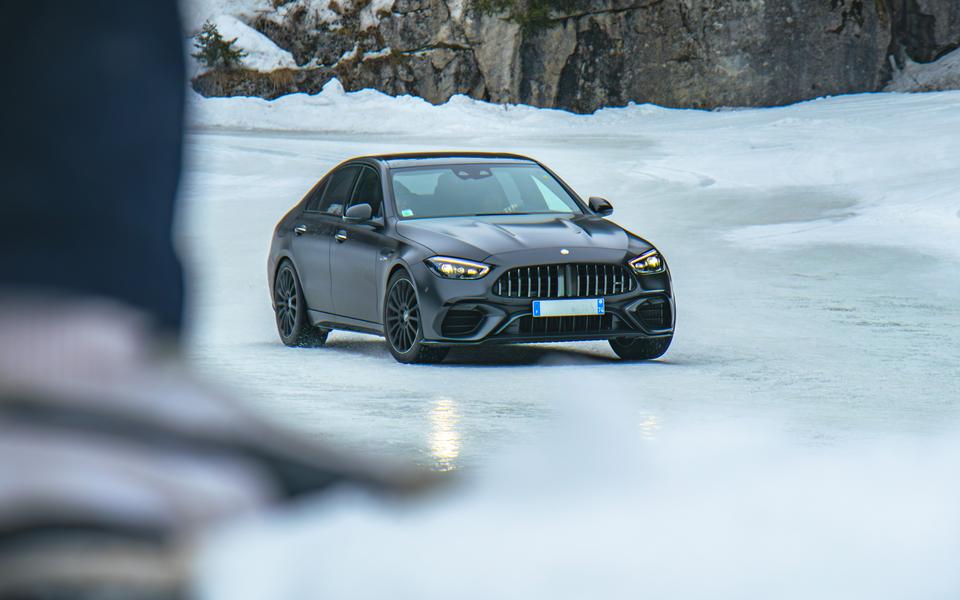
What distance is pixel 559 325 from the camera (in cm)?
1047

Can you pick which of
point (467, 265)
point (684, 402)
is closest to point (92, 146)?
point (684, 402)

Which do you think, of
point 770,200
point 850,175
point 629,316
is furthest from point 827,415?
point 850,175

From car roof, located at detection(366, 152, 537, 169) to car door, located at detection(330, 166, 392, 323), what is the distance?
8.0 inches

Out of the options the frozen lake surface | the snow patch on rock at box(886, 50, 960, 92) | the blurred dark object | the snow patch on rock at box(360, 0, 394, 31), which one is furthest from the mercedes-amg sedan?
the snow patch on rock at box(360, 0, 394, 31)

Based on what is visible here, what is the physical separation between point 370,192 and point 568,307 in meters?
2.51

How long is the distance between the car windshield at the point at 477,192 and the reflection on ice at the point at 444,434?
3051 millimetres

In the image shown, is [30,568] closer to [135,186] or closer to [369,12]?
[135,186]

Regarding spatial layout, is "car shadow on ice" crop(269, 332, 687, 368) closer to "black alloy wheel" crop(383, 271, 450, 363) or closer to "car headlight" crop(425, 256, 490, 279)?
"black alloy wheel" crop(383, 271, 450, 363)

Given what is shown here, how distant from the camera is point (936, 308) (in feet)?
45.0

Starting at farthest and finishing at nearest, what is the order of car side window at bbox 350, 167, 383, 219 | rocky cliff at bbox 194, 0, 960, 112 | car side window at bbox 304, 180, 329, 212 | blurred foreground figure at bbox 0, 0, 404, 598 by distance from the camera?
rocky cliff at bbox 194, 0, 960, 112 → car side window at bbox 304, 180, 329, 212 → car side window at bbox 350, 167, 383, 219 → blurred foreground figure at bbox 0, 0, 404, 598

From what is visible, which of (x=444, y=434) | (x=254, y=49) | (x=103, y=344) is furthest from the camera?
(x=254, y=49)

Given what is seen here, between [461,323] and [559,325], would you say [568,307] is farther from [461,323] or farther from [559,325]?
[461,323]

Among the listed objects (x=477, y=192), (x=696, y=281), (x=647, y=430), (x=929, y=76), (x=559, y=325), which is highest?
(x=647, y=430)

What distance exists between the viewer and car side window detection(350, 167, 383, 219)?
11.9 metres
